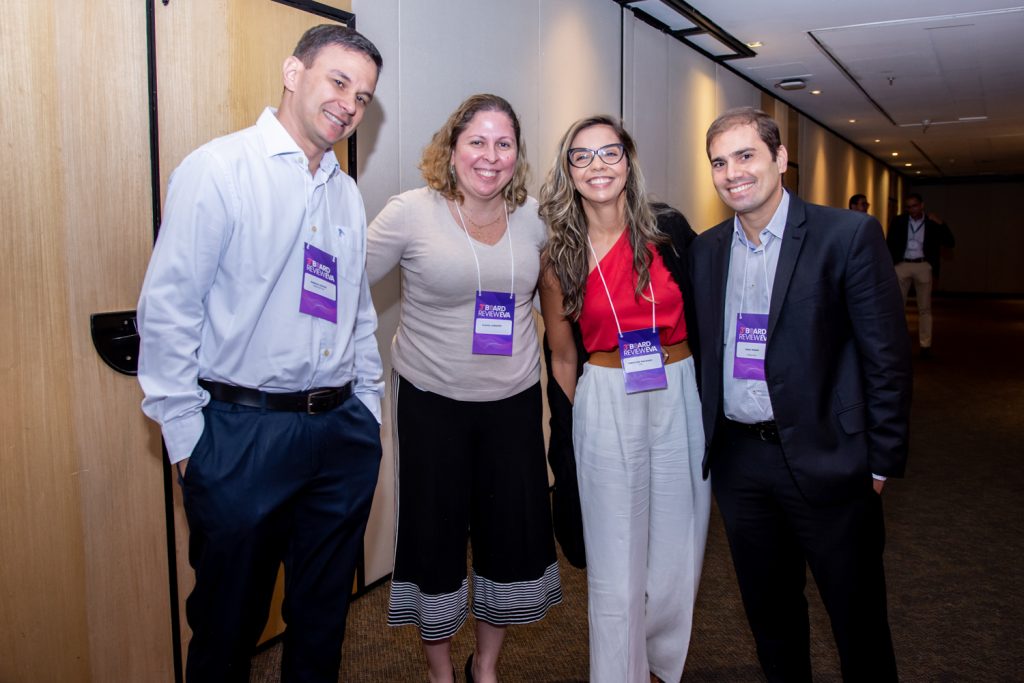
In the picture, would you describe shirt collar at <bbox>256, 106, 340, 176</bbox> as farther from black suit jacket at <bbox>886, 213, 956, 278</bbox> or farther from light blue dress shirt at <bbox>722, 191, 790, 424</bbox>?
black suit jacket at <bbox>886, 213, 956, 278</bbox>

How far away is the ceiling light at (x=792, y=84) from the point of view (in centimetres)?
771

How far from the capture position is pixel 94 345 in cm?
202

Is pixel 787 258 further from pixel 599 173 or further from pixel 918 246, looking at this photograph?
pixel 918 246

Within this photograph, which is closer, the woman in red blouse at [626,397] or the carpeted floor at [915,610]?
the woman in red blouse at [626,397]

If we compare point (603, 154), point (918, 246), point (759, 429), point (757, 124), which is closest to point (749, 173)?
point (757, 124)

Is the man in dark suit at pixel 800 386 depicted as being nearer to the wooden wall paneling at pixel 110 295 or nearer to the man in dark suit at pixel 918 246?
the wooden wall paneling at pixel 110 295

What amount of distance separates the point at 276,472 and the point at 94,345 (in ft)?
2.53

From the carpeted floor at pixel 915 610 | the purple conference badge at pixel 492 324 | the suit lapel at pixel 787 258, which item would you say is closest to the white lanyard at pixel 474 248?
the purple conference badge at pixel 492 324

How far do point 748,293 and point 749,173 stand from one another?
30cm

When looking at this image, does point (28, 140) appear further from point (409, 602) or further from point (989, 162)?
point (989, 162)

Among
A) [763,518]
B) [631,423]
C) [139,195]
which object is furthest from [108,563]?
[763,518]

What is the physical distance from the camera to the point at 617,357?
2.07m

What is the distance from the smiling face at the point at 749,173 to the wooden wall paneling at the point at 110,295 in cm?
153

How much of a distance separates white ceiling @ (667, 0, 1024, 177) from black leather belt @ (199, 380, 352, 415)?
4492mm
